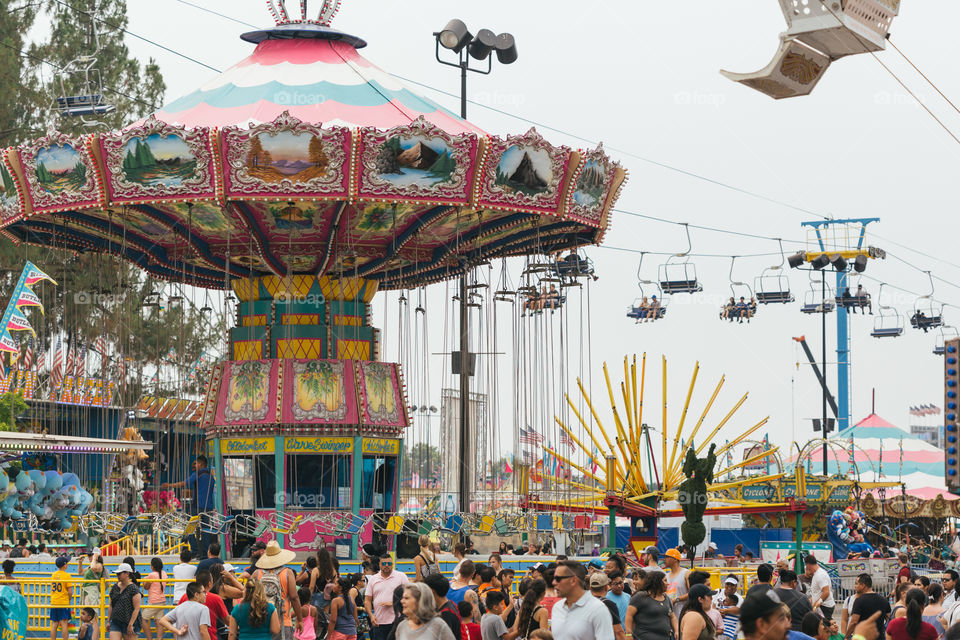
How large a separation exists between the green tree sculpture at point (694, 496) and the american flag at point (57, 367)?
70.8ft

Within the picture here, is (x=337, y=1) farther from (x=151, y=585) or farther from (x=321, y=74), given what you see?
(x=151, y=585)

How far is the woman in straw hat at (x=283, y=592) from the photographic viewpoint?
43.0 ft

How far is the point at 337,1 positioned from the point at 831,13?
18634mm

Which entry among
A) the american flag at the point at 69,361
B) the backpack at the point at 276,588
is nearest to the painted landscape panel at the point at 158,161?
the backpack at the point at 276,588

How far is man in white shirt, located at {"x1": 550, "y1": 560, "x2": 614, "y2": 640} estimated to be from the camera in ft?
33.2

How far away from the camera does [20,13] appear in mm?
→ 47031

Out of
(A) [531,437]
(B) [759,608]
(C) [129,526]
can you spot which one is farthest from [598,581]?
(A) [531,437]

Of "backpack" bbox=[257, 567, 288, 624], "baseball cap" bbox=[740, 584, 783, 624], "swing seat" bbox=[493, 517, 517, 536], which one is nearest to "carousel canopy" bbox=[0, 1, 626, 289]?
"swing seat" bbox=[493, 517, 517, 536]

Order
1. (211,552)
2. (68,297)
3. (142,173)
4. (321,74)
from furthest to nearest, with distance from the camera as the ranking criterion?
1. (68,297)
2. (321,74)
3. (142,173)
4. (211,552)

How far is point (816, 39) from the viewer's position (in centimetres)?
1025

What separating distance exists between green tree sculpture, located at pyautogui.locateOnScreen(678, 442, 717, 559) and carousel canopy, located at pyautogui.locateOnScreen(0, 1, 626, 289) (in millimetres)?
4831

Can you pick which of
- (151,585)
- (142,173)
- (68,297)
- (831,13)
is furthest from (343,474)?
(68,297)

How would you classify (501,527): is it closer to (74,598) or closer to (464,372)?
(464,372)

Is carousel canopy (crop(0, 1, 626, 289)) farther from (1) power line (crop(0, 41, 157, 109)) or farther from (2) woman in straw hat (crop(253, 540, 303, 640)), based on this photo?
(1) power line (crop(0, 41, 157, 109))
